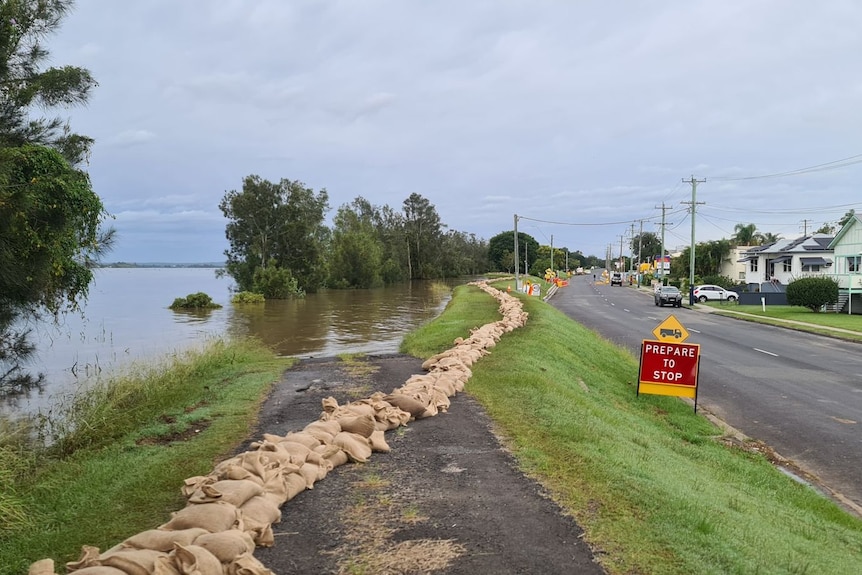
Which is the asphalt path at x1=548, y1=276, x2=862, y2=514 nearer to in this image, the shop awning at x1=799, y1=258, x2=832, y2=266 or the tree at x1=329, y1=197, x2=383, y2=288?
the shop awning at x1=799, y1=258, x2=832, y2=266

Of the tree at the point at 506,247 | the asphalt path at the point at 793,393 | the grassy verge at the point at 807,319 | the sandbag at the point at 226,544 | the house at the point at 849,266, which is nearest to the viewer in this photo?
the sandbag at the point at 226,544

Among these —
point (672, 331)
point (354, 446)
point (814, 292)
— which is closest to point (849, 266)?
point (814, 292)

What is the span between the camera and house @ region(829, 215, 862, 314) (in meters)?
37.8

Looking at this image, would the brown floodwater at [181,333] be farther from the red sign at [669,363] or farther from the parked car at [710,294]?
the parked car at [710,294]

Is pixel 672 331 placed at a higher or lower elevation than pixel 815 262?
lower

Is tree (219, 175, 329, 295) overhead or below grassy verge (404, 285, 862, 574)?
overhead

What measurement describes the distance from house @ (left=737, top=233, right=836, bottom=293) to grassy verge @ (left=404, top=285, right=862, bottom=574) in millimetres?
47534

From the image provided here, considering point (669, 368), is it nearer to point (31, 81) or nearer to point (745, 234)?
point (31, 81)

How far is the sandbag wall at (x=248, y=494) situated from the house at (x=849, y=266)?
36.9 metres

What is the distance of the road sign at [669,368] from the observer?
41.4 ft

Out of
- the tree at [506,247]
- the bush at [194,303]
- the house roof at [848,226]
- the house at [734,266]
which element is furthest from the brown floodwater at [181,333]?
the tree at [506,247]

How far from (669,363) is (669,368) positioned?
94mm

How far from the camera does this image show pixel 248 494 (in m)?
5.11

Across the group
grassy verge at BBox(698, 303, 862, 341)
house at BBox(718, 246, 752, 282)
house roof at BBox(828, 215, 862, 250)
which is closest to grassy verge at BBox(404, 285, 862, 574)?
grassy verge at BBox(698, 303, 862, 341)
